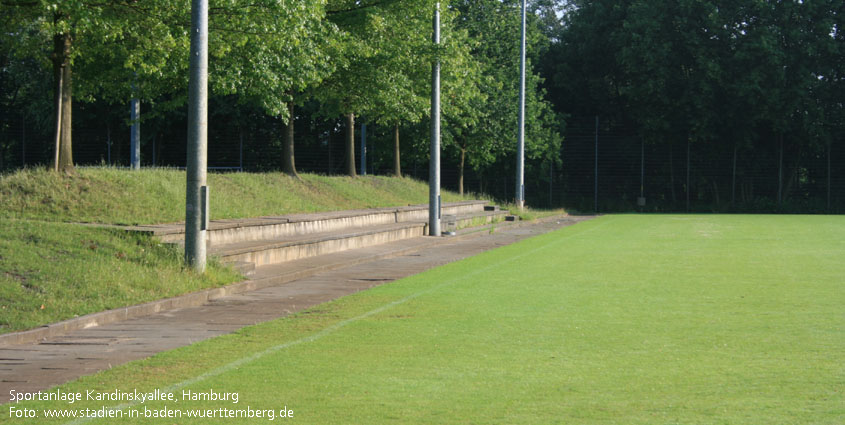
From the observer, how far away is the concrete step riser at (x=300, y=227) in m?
16.8

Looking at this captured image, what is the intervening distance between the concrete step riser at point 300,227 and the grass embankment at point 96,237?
3.95ft

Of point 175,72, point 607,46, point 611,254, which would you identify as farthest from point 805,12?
point 175,72

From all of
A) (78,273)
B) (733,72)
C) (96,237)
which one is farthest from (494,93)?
(78,273)

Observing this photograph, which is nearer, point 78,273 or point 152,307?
point 152,307

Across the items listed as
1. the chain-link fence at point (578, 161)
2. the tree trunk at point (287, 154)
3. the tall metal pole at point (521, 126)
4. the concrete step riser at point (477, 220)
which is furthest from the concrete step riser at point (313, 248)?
the chain-link fence at point (578, 161)

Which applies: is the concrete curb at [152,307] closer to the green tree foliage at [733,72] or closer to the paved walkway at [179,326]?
the paved walkway at [179,326]

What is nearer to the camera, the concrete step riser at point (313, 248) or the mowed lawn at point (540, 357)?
the mowed lawn at point (540, 357)

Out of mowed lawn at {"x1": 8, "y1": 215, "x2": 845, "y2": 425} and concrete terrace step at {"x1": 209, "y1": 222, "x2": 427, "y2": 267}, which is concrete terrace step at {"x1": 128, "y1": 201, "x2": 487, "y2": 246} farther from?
mowed lawn at {"x1": 8, "y1": 215, "x2": 845, "y2": 425}

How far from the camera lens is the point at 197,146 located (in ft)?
44.5

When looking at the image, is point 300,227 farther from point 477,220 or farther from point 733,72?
point 733,72

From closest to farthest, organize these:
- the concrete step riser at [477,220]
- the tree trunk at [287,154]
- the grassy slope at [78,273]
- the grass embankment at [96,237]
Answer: the grassy slope at [78,273], the grass embankment at [96,237], the tree trunk at [287,154], the concrete step riser at [477,220]

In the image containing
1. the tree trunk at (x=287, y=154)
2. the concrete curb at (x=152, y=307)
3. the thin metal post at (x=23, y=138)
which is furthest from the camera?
the thin metal post at (x=23, y=138)

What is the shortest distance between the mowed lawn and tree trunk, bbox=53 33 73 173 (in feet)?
26.0

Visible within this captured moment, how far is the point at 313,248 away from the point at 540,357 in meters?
11.0
